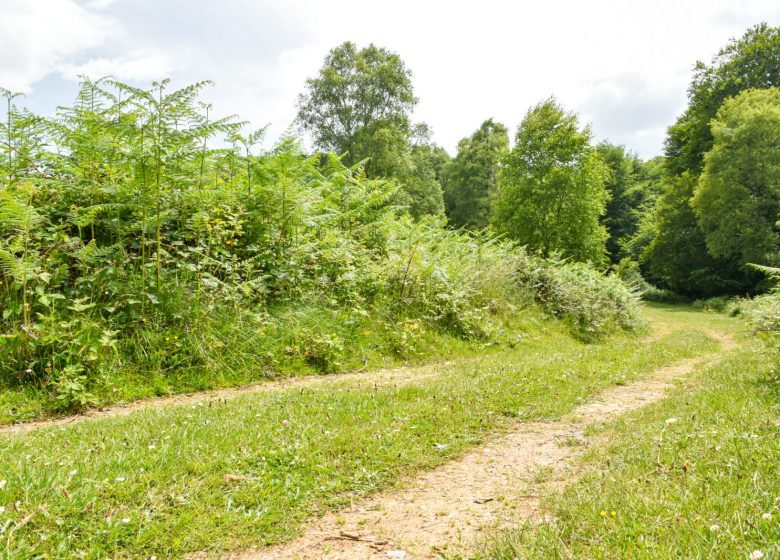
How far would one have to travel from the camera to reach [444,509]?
3.07 m

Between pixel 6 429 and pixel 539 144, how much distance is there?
25.8 m

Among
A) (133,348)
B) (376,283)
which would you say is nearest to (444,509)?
(133,348)

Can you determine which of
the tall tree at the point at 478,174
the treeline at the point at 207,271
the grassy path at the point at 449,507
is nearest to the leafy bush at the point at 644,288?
the tall tree at the point at 478,174

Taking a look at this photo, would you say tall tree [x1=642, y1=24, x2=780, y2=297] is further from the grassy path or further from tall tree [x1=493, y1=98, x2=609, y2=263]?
the grassy path

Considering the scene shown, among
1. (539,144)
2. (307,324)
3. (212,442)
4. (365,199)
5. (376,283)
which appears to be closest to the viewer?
(212,442)

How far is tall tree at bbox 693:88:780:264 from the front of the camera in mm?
25703

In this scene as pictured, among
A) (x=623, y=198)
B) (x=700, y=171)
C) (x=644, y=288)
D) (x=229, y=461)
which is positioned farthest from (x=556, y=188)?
(x=623, y=198)

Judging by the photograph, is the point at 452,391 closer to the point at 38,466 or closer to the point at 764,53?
the point at 38,466

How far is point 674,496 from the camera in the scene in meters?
2.52

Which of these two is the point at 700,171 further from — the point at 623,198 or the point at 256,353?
the point at 256,353

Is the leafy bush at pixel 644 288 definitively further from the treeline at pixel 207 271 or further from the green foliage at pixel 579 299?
the treeline at pixel 207 271

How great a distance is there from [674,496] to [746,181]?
32.4m

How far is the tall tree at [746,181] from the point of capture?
25.7m

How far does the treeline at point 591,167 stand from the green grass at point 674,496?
19.0 metres
